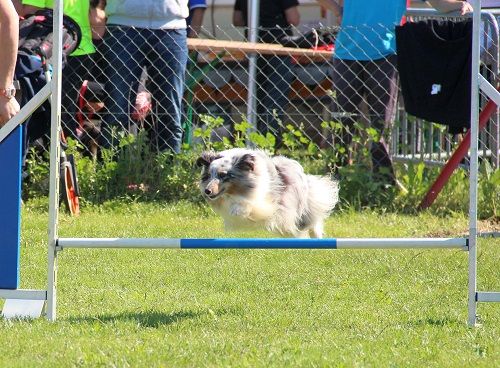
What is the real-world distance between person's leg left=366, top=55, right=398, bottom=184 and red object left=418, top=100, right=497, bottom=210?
1.17 feet

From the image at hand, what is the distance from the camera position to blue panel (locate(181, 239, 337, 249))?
4.68m

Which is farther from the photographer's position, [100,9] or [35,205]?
[100,9]

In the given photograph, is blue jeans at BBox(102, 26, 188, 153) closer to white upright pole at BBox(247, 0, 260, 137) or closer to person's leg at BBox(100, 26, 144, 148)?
person's leg at BBox(100, 26, 144, 148)

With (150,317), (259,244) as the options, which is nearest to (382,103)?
(259,244)

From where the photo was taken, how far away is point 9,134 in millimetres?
4773

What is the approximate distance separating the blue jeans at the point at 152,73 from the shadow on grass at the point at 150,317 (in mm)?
3520

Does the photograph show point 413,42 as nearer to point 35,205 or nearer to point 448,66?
point 448,66

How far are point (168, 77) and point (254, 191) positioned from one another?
2459mm

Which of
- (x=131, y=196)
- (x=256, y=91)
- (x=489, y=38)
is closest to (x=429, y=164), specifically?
(x=489, y=38)

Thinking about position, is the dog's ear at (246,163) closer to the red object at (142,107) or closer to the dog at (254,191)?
the dog at (254,191)

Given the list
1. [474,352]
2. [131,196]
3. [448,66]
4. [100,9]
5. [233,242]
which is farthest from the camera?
[100,9]

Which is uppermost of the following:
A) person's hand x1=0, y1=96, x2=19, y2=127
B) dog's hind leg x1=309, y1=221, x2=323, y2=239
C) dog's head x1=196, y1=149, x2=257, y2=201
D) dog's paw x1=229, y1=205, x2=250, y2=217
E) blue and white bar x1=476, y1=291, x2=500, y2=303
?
person's hand x1=0, y1=96, x2=19, y2=127

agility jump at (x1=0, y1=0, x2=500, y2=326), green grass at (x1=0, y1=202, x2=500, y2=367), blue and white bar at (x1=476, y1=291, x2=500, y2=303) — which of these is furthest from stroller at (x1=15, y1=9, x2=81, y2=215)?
blue and white bar at (x1=476, y1=291, x2=500, y2=303)

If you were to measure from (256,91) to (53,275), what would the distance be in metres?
5.00
